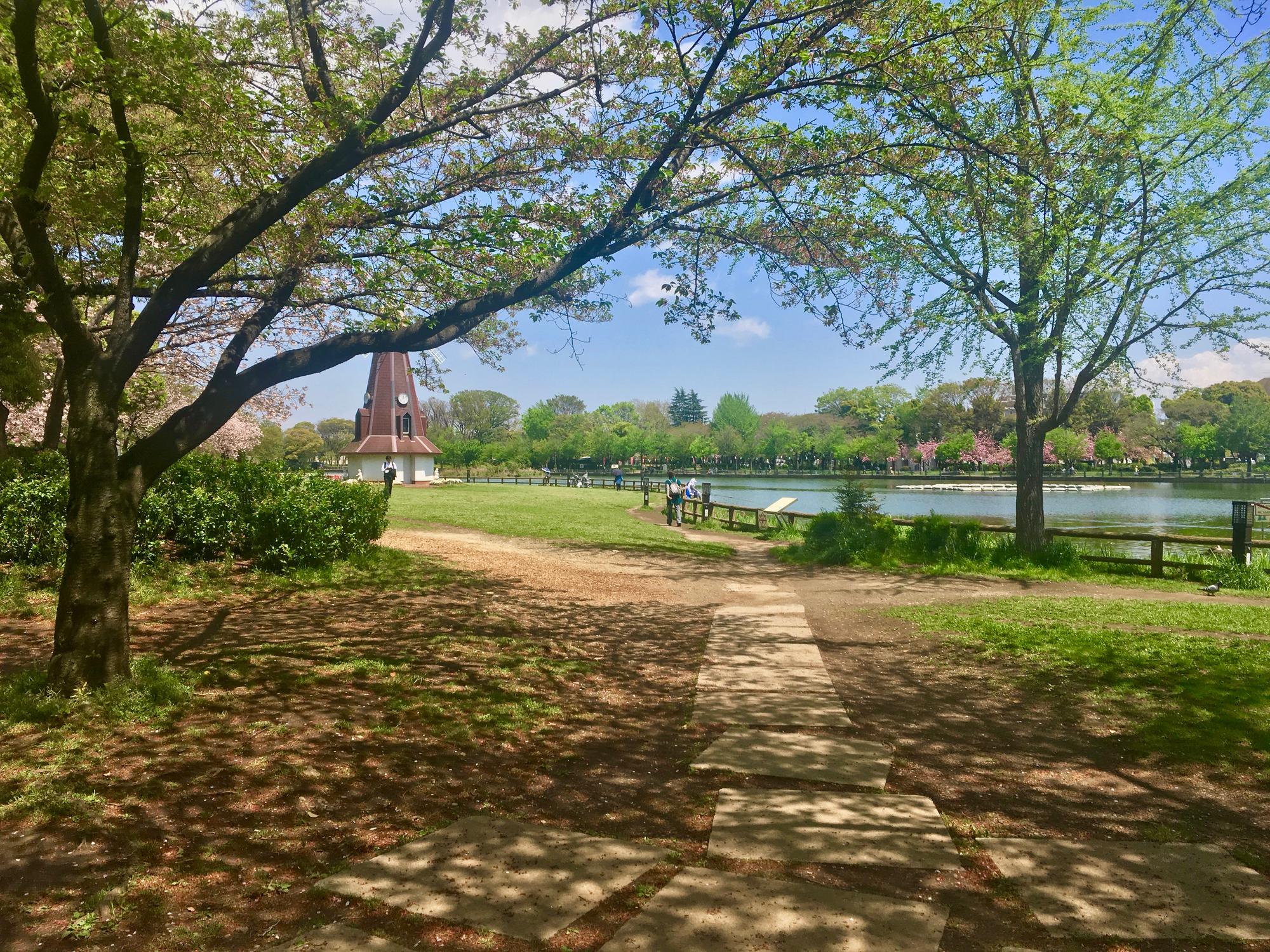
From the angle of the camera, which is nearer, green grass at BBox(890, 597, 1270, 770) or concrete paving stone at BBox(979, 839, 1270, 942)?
concrete paving stone at BBox(979, 839, 1270, 942)

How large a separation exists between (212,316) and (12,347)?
17.4 ft

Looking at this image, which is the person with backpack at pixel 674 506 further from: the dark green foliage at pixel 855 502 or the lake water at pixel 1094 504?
the dark green foliage at pixel 855 502

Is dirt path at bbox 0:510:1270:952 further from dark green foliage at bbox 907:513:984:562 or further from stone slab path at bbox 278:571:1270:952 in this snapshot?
dark green foliage at bbox 907:513:984:562

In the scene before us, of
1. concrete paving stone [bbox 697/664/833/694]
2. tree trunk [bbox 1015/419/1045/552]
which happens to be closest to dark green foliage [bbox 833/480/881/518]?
tree trunk [bbox 1015/419/1045/552]

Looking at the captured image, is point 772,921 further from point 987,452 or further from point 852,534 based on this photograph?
point 987,452

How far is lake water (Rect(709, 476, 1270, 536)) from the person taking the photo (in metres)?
32.0

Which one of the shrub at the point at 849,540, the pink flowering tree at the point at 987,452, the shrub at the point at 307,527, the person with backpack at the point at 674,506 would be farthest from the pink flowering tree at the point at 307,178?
the pink flowering tree at the point at 987,452

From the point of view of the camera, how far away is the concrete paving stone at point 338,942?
2541mm

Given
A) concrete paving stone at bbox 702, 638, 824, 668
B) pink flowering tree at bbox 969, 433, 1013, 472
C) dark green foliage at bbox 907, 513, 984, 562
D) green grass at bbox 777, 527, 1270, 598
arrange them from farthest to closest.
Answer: pink flowering tree at bbox 969, 433, 1013, 472
dark green foliage at bbox 907, 513, 984, 562
green grass at bbox 777, 527, 1270, 598
concrete paving stone at bbox 702, 638, 824, 668

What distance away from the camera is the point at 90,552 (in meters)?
5.07

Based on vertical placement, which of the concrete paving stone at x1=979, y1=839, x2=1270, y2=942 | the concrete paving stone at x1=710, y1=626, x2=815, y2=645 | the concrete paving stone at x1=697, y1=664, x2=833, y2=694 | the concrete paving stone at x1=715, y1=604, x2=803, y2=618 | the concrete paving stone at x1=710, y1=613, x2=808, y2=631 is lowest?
the concrete paving stone at x1=715, y1=604, x2=803, y2=618

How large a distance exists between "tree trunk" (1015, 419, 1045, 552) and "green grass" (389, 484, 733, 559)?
632cm

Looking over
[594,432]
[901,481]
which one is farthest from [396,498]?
[594,432]

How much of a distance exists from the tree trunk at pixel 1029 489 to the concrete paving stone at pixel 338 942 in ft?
50.1
